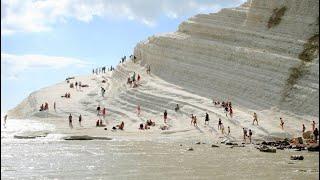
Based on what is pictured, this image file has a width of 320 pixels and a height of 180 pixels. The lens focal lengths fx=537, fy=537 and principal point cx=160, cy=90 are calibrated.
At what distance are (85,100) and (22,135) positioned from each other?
54.4 feet

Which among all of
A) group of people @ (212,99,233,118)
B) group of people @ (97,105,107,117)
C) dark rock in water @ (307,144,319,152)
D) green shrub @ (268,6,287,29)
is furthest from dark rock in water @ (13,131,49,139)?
green shrub @ (268,6,287,29)

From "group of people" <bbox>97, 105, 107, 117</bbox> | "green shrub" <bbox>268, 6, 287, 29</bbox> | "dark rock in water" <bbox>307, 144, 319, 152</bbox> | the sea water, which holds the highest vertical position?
"green shrub" <bbox>268, 6, 287, 29</bbox>

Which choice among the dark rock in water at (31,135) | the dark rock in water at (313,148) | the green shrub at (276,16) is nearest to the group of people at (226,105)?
the green shrub at (276,16)

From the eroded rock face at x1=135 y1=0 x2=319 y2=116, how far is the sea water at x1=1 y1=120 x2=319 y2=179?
12714mm

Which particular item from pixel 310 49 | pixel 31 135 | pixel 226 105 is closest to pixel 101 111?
pixel 226 105

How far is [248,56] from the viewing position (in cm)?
4369

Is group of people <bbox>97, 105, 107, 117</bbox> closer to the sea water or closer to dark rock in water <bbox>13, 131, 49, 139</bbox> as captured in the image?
dark rock in water <bbox>13, 131, 49, 139</bbox>

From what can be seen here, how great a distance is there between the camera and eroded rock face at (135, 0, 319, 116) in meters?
39.7

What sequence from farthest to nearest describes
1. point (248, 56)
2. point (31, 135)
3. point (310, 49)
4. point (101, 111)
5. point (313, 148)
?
1. point (101, 111)
2. point (248, 56)
3. point (310, 49)
4. point (31, 135)
5. point (313, 148)

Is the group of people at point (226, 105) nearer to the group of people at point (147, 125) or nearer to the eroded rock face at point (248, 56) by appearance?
the eroded rock face at point (248, 56)

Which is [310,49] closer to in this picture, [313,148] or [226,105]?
[226,105]

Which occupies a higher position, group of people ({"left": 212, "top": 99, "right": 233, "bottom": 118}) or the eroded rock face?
the eroded rock face

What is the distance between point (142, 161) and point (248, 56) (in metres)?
24.8

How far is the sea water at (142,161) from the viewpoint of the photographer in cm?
1709
